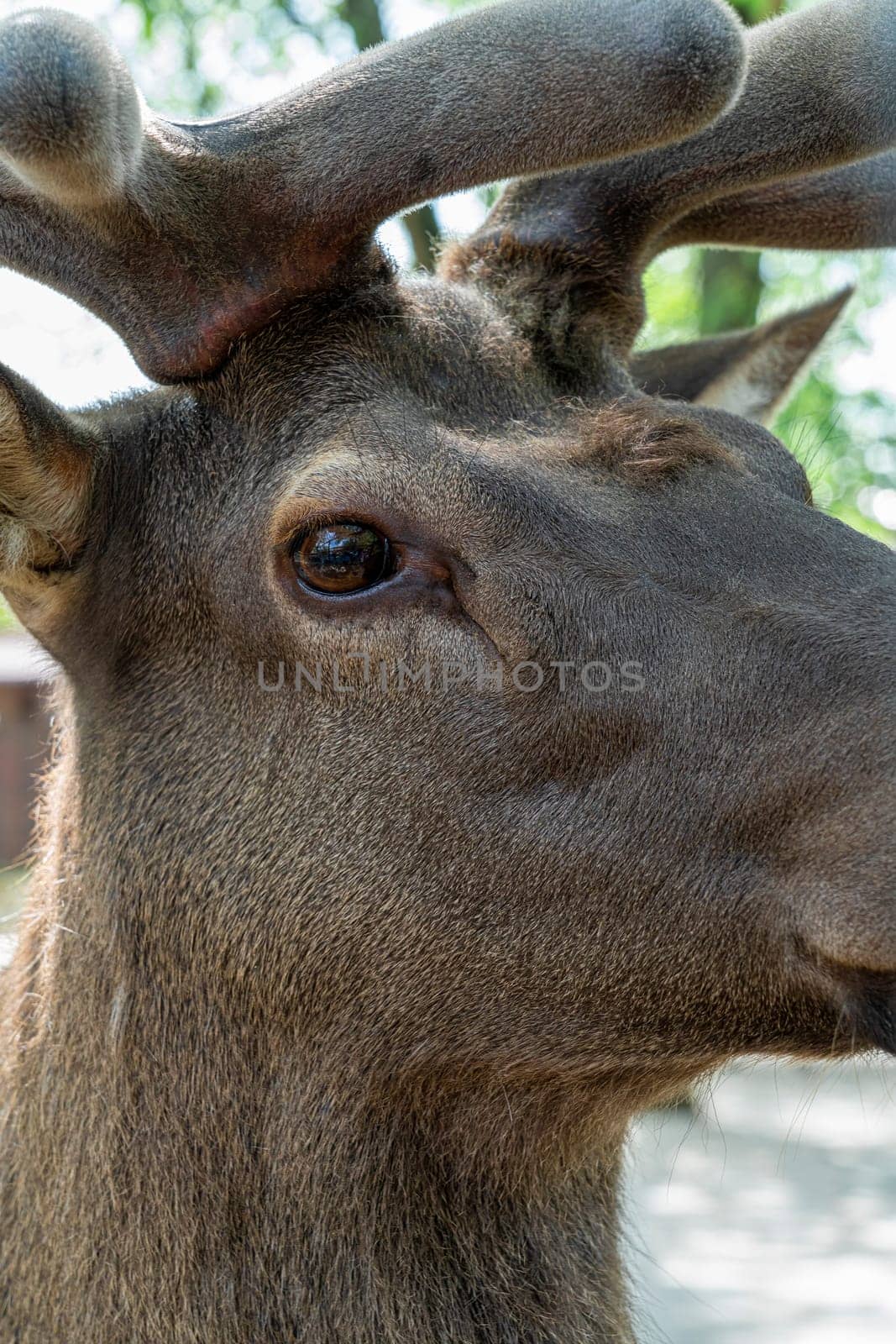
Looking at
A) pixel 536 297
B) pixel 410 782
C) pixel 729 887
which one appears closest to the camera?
pixel 729 887

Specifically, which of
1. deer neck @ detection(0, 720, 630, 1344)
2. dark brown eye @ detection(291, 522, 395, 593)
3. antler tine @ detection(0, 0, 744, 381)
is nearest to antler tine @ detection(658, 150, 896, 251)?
antler tine @ detection(0, 0, 744, 381)

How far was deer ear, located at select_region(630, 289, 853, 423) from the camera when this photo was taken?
439 centimetres

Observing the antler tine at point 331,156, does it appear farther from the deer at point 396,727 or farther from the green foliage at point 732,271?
the green foliage at point 732,271

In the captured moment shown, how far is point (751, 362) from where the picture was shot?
Answer: 4.44m

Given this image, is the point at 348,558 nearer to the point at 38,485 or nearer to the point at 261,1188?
the point at 38,485

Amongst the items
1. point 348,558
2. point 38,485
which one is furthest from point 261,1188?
point 38,485

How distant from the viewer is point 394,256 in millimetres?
3312

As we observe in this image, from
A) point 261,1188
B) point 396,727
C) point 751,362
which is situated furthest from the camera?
point 751,362

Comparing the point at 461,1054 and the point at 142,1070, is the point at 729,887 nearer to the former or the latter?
the point at 461,1054

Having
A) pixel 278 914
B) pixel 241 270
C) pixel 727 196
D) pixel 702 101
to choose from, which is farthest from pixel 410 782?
pixel 727 196

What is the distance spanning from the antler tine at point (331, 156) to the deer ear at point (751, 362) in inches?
59.5

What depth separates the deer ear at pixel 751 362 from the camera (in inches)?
173

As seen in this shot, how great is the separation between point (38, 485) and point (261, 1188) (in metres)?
1.55

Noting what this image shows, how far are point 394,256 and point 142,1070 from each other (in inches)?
75.3
